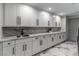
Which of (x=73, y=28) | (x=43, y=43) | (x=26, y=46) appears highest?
(x=73, y=28)

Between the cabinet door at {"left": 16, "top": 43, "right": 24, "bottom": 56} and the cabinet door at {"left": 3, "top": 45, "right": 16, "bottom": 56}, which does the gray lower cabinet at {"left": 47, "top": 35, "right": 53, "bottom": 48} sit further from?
the cabinet door at {"left": 3, "top": 45, "right": 16, "bottom": 56}

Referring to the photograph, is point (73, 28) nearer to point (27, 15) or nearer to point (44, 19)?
point (44, 19)

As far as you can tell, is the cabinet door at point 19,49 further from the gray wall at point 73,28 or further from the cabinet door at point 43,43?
the gray wall at point 73,28

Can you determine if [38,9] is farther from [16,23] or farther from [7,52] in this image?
[7,52]

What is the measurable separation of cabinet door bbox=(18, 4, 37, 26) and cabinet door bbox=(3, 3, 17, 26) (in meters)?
0.34

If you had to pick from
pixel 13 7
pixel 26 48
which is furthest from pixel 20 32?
pixel 13 7

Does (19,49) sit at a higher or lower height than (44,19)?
lower

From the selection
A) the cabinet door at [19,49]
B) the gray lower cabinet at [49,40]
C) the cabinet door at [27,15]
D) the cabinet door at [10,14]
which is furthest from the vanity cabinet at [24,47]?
the gray lower cabinet at [49,40]

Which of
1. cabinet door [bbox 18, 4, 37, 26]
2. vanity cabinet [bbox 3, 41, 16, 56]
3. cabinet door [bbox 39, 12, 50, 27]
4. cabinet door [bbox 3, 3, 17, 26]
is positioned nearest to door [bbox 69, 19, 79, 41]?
cabinet door [bbox 39, 12, 50, 27]

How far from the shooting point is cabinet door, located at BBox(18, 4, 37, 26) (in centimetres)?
354

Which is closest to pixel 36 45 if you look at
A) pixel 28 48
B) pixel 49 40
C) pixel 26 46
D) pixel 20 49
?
pixel 28 48

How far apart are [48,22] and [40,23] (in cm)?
94

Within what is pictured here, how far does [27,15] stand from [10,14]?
0.99 m

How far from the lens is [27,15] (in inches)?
151
